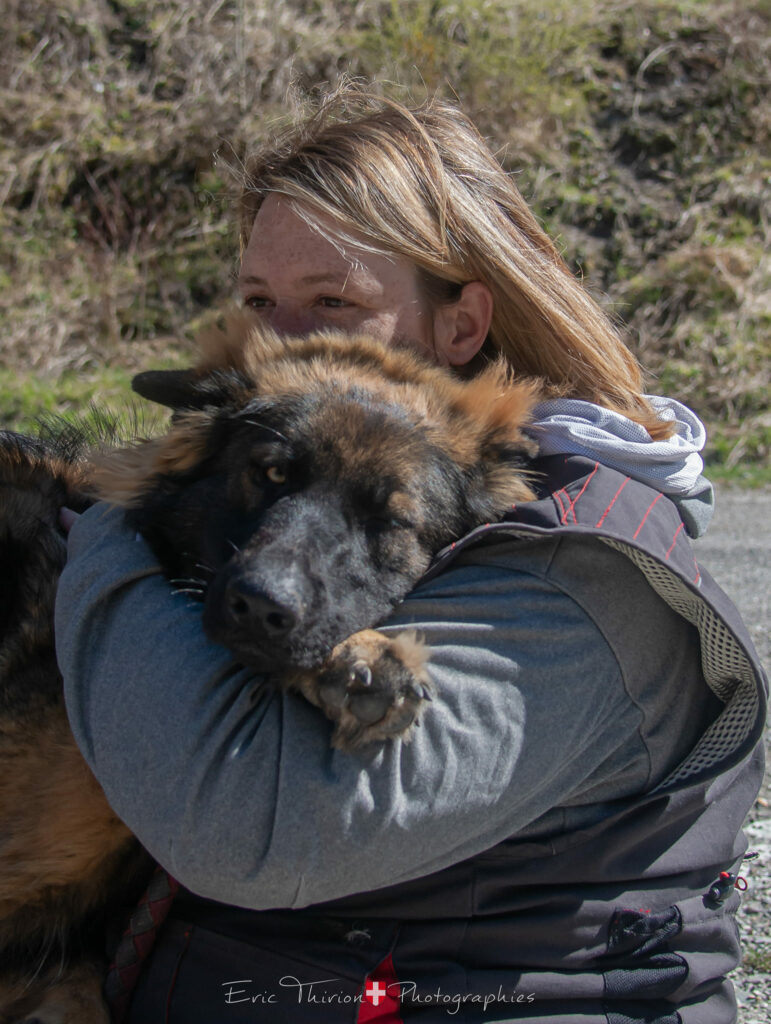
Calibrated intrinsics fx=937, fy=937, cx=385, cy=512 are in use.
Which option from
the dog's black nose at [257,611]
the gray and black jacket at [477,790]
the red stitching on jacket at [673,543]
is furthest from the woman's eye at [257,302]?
the red stitching on jacket at [673,543]

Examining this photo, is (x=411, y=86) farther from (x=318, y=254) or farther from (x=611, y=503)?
(x=611, y=503)

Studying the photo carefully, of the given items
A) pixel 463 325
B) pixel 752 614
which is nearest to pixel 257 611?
pixel 463 325

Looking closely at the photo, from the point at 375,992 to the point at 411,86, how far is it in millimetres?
9454

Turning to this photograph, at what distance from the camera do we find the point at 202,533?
2.21 metres

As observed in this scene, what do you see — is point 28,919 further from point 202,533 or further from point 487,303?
point 487,303

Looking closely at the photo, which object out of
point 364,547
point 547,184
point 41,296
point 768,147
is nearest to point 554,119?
point 547,184

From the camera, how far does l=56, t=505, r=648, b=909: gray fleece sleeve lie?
1544 millimetres

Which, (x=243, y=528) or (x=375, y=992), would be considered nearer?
(x=375, y=992)

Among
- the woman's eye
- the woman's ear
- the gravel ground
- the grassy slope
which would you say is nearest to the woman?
the woman's ear

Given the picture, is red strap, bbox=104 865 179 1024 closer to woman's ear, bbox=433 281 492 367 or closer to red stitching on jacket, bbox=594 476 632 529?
red stitching on jacket, bbox=594 476 632 529

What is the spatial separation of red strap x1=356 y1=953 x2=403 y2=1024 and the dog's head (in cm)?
66

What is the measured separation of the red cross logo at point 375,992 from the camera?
1729 mm

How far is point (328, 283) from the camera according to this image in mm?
2494

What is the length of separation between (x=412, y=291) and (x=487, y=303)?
0.22 meters
